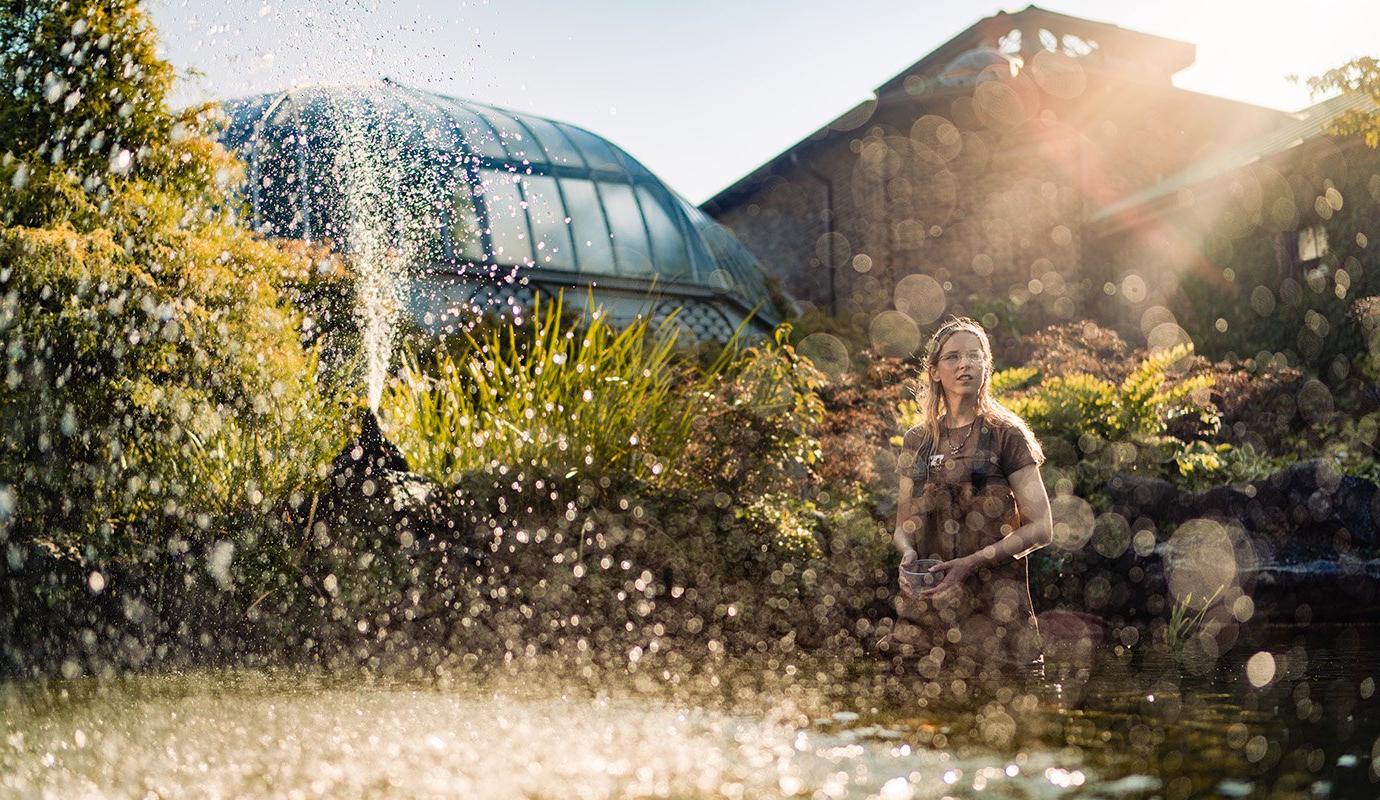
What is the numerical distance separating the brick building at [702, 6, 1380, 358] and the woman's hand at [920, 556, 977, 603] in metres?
15.8

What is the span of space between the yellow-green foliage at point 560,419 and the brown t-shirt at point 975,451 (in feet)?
10.7

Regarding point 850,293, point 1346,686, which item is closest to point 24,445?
point 1346,686

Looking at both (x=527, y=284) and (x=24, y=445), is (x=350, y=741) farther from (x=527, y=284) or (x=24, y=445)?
(x=527, y=284)

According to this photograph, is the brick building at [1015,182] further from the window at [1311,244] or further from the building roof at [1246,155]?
the window at [1311,244]

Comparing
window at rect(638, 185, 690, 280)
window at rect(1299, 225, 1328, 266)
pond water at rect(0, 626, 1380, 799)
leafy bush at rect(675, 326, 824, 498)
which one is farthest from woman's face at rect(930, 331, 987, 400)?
window at rect(1299, 225, 1328, 266)

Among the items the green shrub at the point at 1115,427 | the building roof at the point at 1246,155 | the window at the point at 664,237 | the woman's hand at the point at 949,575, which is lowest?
the woman's hand at the point at 949,575

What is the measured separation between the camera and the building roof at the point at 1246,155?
628 inches

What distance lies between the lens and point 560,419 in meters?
6.92

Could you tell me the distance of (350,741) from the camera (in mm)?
3373

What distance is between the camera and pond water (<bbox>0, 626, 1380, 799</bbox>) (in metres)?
2.76

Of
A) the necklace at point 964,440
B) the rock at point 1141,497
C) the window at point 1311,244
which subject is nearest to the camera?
the necklace at point 964,440

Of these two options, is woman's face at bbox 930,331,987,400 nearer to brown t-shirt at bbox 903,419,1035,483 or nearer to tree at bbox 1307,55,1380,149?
brown t-shirt at bbox 903,419,1035,483

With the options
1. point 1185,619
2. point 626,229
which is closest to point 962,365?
point 1185,619

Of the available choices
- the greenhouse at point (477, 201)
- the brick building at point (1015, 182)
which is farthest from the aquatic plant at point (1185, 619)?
the brick building at point (1015, 182)
